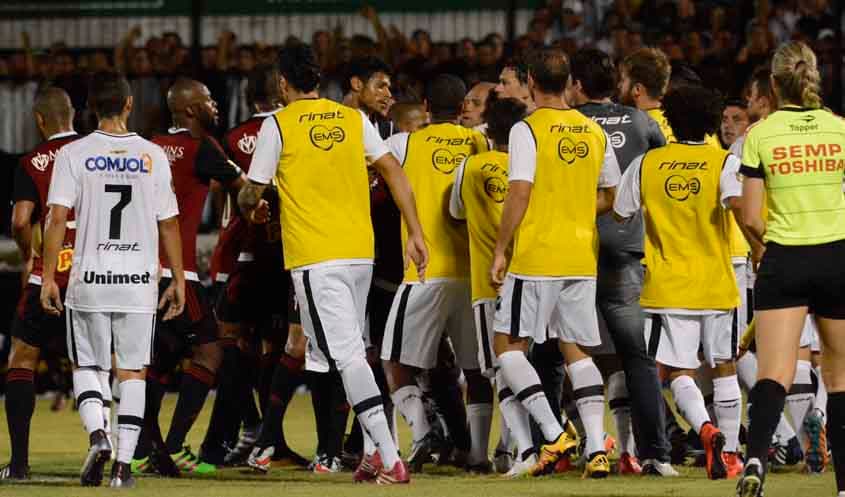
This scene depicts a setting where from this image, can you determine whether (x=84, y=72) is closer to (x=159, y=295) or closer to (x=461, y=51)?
(x=461, y=51)

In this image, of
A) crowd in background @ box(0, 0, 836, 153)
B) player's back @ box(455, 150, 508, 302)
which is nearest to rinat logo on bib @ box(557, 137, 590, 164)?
player's back @ box(455, 150, 508, 302)

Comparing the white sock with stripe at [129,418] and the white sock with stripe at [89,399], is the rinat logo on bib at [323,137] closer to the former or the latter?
the white sock with stripe at [129,418]

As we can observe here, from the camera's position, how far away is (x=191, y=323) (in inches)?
377

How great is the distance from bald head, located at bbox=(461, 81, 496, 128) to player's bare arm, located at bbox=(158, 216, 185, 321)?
2153 mm

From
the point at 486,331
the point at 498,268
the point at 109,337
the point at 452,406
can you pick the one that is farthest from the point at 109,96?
the point at 452,406

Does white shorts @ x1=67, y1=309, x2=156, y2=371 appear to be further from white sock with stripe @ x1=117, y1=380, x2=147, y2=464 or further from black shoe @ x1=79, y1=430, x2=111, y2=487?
black shoe @ x1=79, y1=430, x2=111, y2=487

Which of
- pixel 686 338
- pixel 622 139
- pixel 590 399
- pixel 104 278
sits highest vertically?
pixel 622 139

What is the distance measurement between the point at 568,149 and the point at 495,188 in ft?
2.06

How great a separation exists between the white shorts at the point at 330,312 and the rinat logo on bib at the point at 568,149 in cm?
119

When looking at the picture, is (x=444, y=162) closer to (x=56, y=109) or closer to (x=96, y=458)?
(x=56, y=109)

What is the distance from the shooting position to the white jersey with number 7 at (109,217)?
28.1 feet

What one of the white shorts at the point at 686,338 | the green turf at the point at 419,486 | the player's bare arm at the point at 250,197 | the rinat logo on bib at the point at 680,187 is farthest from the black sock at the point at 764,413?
the player's bare arm at the point at 250,197

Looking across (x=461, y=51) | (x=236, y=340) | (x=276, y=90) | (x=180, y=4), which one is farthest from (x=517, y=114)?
(x=180, y=4)

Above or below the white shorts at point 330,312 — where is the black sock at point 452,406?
below
